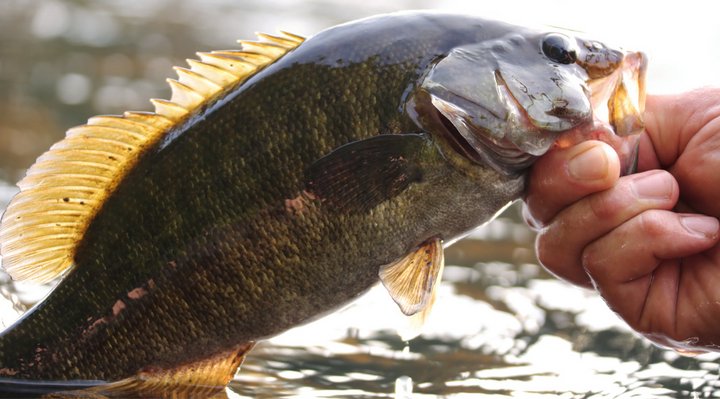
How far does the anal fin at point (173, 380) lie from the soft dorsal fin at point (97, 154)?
484mm

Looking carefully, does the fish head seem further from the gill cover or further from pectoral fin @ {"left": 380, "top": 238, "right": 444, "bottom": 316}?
pectoral fin @ {"left": 380, "top": 238, "right": 444, "bottom": 316}

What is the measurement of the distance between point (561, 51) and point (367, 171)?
0.78 meters

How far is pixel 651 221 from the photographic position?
3.26 meters

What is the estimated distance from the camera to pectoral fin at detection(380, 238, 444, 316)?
328cm

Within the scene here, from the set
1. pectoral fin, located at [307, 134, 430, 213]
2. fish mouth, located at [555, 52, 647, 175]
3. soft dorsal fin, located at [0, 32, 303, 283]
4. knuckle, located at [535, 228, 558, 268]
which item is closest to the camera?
pectoral fin, located at [307, 134, 430, 213]

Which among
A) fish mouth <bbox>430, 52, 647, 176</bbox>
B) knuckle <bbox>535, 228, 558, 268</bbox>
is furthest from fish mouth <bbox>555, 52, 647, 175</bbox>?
knuckle <bbox>535, 228, 558, 268</bbox>

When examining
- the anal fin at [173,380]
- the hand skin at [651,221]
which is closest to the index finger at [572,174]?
the hand skin at [651,221]

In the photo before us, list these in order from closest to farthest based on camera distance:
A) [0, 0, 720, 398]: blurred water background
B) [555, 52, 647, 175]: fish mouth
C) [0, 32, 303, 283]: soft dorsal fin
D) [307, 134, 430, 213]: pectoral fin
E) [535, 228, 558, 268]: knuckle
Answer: [307, 134, 430, 213]: pectoral fin
[555, 52, 647, 175]: fish mouth
[0, 32, 303, 283]: soft dorsal fin
[535, 228, 558, 268]: knuckle
[0, 0, 720, 398]: blurred water background

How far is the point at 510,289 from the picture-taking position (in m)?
5.30

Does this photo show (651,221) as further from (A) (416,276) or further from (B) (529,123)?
(A) (416,276)

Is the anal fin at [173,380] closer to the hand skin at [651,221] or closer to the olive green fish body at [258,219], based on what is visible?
the olive green fish body at [258,219]

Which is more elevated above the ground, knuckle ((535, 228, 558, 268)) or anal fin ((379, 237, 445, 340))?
anal fin ((379, 237, 445, 340))

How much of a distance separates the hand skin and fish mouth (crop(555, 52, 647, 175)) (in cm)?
5

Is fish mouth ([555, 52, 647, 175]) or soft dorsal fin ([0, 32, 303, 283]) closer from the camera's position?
fish mouth ([555, 52, 647, 175])
